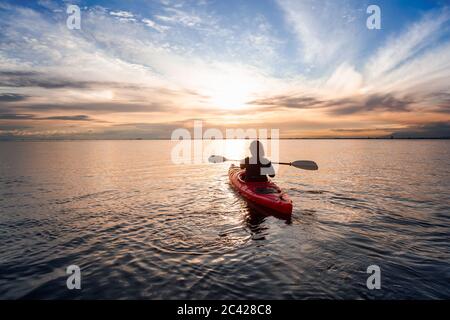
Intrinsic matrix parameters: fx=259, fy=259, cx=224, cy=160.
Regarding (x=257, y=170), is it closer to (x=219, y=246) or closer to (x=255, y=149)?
(x=255, y=149)

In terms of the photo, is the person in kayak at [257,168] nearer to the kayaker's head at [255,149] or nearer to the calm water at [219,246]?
the kayaker's head at [255,149]

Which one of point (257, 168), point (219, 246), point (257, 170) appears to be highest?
point (257, 168)

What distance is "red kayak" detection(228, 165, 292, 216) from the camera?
14.0 meters

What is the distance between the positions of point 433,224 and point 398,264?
6.25 meters

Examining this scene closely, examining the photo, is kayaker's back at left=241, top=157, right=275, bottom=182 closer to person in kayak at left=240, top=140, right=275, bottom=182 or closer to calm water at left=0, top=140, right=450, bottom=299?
person in kayak at left=240, top=140, right=275, bottom=182

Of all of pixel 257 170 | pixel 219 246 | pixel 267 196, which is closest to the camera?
pixel 219 246

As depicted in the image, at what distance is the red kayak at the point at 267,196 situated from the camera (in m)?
14.0

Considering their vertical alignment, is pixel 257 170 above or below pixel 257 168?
below

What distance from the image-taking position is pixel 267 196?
15.2 meters

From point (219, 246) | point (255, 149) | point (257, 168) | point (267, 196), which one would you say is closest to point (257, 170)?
point (257, 168)

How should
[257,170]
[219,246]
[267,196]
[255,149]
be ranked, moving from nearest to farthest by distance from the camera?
[219,246] < [267,196] < [255,149] < [257,170]

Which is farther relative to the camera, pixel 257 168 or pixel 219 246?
pixel 257 168
